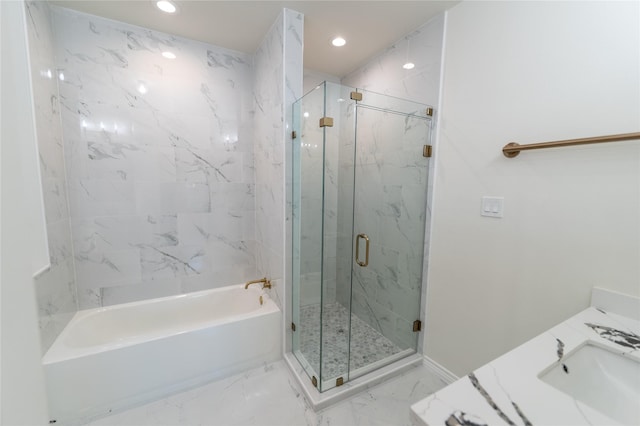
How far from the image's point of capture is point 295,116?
1.92m

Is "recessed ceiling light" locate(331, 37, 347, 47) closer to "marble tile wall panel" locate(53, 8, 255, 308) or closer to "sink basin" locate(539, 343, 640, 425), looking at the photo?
"marble tile wall panel" locate(53, 8, 255, 308)

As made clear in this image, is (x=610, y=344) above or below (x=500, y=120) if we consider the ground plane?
below

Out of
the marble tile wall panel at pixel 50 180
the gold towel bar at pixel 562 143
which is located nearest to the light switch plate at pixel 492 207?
the gold towel bar at pixel 562 143

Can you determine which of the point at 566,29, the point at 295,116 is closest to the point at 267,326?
the point at 295,116

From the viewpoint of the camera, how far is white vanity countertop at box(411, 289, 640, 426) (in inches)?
22.7

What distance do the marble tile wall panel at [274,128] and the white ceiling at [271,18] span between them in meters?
0.13

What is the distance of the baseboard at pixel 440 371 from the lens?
1.88m

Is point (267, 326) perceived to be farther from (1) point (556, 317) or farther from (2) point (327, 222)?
(1) point (556, 317)

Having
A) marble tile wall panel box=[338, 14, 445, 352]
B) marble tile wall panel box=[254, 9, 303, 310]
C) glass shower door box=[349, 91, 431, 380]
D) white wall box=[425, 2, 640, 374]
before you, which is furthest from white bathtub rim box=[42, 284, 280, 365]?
white wall box=[425, 2, 640, 374]

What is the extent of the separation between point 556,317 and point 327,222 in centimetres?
142

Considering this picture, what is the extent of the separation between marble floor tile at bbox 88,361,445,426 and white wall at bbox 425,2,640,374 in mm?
444

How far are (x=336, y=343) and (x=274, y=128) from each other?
5.99ft

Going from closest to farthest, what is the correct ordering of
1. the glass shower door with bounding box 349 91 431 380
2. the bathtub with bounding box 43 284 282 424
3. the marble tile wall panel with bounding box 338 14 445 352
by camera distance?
the bathtub with bounding box 43 284 282 424, the marble tile wall panel with bounding box 338 14 445 352, the glass shower door with bounding box 349 91 431 380

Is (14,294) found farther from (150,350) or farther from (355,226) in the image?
(355,226)
